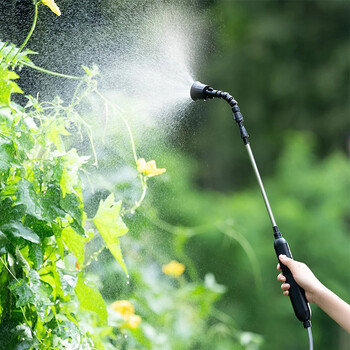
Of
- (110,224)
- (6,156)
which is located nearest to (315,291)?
(110,224)

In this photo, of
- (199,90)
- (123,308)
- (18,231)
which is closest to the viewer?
(18,231)

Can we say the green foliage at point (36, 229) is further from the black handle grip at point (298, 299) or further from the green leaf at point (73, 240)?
the black handle grip at point (298, 299)

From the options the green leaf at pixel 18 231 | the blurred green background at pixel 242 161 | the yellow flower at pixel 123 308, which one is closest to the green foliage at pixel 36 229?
the green leaf at pixel 18 231

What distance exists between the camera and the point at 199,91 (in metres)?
1.37

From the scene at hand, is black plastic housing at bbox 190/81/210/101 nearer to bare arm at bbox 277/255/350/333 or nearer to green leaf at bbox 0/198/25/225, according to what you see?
bare arm at bbox 277/255/350/333

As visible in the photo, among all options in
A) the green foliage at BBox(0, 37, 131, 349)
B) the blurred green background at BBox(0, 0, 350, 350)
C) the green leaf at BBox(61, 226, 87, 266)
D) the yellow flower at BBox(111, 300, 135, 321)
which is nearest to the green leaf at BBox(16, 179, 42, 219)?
the green foliage at BBox(0, 37, 131, 349)

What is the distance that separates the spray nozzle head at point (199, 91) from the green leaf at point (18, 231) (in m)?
0.52

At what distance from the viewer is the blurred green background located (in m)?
1.59

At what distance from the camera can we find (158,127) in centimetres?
167

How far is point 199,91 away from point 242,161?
513 cm

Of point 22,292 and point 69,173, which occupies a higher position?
point 69,173

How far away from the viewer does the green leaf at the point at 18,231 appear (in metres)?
0.99

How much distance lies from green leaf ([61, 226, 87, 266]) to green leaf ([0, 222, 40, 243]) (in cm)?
12

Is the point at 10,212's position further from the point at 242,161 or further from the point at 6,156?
the point at 242,161
